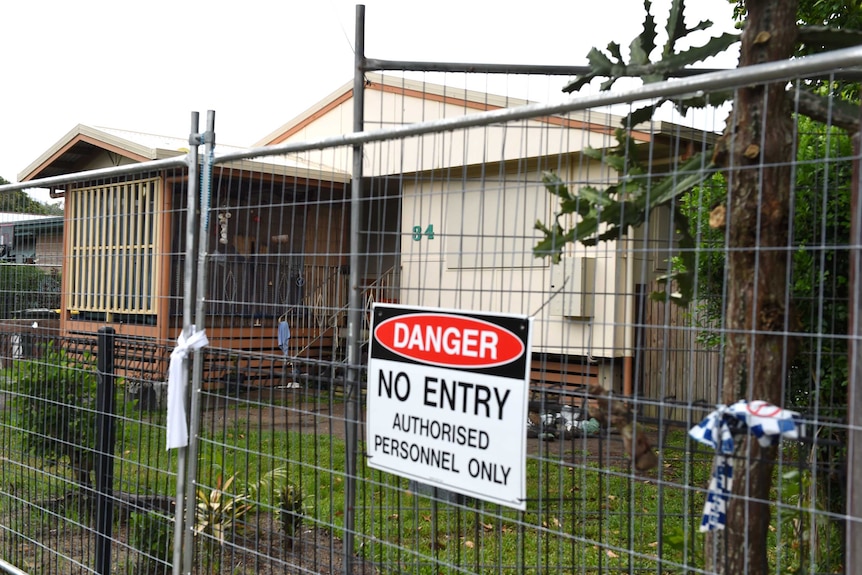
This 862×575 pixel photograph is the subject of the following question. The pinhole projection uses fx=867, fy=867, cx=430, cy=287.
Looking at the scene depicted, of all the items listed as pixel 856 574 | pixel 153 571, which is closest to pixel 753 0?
pixel 856 574

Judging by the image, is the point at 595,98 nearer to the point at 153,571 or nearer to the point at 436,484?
the point at 436,484

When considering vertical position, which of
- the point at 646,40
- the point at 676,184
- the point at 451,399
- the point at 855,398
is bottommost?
the point at 451,399

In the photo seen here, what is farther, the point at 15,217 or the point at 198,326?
the point at 15,217

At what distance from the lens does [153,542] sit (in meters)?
4.78

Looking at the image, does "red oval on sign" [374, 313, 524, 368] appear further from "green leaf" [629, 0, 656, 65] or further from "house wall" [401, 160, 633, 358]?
"green leaf" [629, 0, 656, 65]

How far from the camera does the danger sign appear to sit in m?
2.84

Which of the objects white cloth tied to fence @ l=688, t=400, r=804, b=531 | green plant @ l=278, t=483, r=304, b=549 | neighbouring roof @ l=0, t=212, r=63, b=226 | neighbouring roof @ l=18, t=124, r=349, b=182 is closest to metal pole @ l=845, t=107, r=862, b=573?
white cloth tied to fence @ l=688, t=400, r=804, b=531

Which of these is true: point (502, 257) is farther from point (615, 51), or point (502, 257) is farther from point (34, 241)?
point (34, 241)

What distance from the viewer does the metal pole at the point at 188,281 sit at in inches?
154

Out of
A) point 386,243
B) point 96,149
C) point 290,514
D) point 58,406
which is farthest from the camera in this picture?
point 96,149

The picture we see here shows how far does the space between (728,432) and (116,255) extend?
3382 mm

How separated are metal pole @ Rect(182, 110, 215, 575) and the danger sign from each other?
1005 millimetres

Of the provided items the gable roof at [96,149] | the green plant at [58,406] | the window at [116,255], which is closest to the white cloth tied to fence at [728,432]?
the window at [116,255]

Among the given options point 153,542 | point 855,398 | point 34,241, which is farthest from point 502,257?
point 34,241
